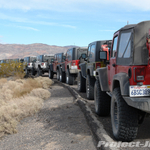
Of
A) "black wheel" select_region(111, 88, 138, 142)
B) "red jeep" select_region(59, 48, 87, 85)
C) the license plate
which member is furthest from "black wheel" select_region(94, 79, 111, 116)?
"red jeep" select_region(59, 48, 87, 85)

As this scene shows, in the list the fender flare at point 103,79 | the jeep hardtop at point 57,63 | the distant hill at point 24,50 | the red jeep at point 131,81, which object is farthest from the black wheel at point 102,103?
the distant hill at point 24,50

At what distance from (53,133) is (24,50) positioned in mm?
153483

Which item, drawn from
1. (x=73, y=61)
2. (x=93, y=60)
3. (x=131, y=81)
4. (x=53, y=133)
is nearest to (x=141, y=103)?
(x=131, y=81)

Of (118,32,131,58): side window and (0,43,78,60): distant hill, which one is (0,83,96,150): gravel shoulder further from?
(0,43,78,60): distant hill

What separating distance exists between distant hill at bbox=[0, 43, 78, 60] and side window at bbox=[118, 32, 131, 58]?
138 m

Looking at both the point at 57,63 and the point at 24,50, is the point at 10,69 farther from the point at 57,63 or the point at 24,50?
the point at 24,50

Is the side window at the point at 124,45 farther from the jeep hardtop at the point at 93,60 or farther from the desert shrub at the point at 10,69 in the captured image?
the desert shrub at the point at 10,69

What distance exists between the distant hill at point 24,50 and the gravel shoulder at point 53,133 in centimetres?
13569

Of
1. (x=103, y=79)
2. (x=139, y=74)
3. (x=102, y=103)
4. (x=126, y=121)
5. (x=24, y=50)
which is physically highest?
(x=24, y=50)

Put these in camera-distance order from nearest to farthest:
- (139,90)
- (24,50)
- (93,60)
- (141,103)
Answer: (141,103)
(139,90)
(93,60)
(24,50)

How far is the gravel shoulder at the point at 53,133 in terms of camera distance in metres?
4.59

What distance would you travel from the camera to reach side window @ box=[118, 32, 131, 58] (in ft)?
13.4

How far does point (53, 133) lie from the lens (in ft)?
17.5

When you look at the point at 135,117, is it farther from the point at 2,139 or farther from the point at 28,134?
the point at 2,139
